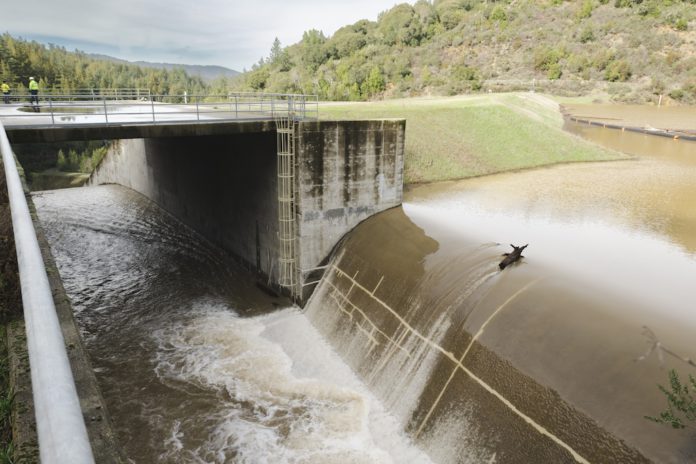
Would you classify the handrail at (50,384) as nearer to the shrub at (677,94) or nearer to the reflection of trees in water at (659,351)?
the reflection of trees in water at (659,351)

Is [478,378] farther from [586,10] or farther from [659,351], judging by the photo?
[586,10]

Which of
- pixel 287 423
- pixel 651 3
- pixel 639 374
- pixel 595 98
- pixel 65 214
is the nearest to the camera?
pixel 639 374

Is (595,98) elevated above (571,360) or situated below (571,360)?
above

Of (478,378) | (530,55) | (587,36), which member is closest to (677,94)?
(587,36)

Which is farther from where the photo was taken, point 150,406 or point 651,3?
point 651,3

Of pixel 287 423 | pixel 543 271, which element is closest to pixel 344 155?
pixel 543 271

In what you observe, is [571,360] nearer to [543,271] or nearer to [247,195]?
[543,271]

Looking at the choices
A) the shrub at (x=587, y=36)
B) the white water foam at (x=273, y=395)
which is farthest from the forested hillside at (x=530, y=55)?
the white water foam at (x=273, y=395)
